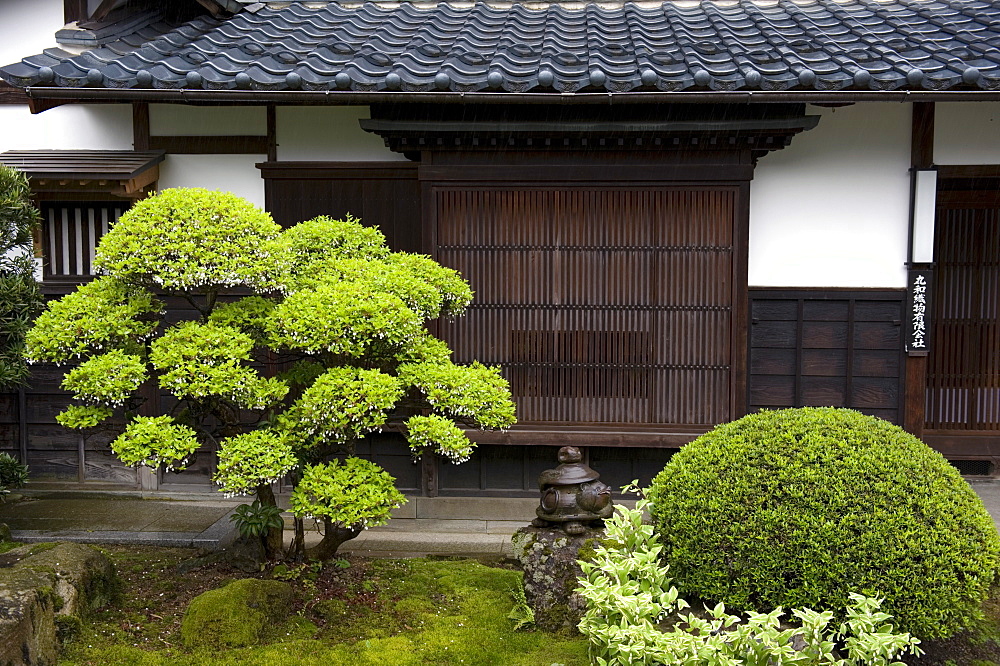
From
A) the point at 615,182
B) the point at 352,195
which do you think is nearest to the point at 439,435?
the point at 615,182

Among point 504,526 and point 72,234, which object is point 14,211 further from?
point 504,526

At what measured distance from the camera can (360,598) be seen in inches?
251

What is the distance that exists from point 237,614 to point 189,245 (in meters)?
2.67

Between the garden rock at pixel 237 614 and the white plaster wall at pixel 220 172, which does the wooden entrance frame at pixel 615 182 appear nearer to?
the white plaster wall at pixel 220 172

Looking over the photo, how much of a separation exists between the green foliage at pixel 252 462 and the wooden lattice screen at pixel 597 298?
3286 mm

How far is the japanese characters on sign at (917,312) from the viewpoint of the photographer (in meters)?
8.60

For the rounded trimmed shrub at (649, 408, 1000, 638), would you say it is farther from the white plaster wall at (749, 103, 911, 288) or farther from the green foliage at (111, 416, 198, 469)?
the white plaster wall at (749, 103, 911, 288)

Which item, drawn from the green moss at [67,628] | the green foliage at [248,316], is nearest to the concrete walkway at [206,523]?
the green moss at [67,628]

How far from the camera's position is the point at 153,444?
18.9 ft

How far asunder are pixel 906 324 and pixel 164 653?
7.75 m

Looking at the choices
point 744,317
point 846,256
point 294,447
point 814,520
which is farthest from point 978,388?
point 294,447

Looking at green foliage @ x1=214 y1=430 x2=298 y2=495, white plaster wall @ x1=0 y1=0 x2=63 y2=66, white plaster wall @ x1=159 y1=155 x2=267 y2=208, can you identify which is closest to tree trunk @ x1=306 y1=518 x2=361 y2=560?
green foliage @ x1=214 y1=430 x2=298 y2=495

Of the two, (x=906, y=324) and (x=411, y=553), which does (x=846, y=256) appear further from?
(x=411, y=553)

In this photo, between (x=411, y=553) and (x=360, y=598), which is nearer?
(x=360, y=598)
